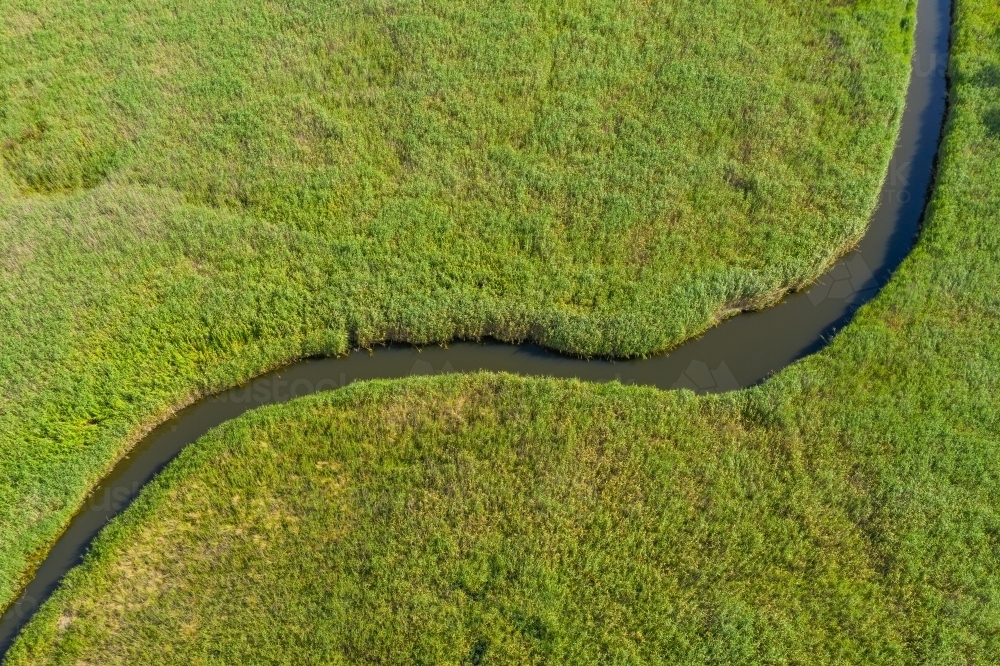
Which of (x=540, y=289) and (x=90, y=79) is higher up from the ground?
(x=90, y=79)

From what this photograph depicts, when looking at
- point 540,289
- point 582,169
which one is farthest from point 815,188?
point 540,289

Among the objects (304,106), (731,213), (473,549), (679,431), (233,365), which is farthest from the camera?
(304,106)

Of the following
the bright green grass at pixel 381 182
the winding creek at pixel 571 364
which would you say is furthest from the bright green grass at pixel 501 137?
the winding creek at pixel 571 364

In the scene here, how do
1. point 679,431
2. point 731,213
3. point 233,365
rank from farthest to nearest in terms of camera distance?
point 731,213 < point 233,365 < point 679,431

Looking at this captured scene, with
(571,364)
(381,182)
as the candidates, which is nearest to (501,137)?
(381,182)

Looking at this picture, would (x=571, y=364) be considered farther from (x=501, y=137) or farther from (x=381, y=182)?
(x=501, y=137)

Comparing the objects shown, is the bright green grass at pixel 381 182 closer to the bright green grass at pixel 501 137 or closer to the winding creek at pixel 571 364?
the bright green grass at pixel 501 137

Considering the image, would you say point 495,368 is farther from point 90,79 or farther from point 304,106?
point 90,79
